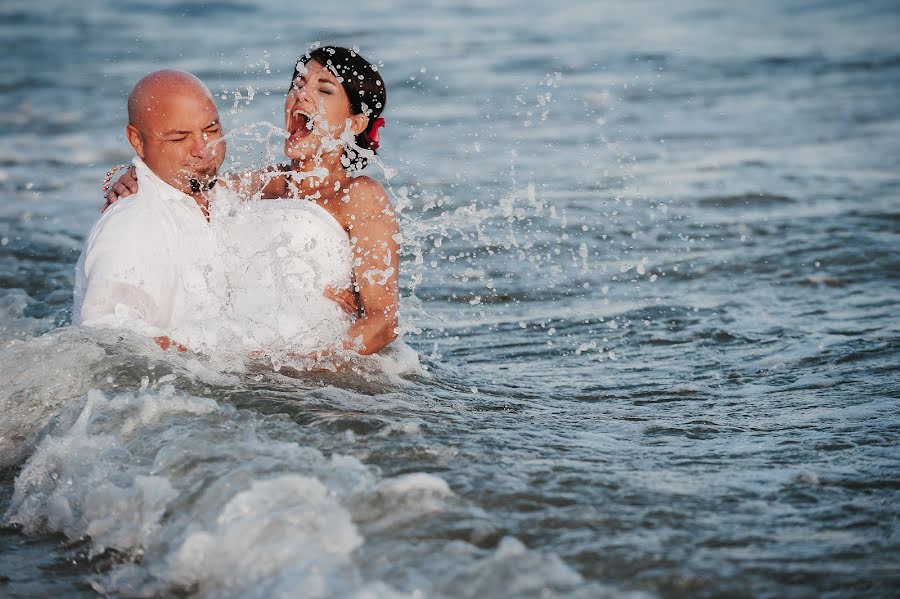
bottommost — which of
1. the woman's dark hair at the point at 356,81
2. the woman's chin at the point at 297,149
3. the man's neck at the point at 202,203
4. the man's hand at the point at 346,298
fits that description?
the man's hand at the point at 346,298

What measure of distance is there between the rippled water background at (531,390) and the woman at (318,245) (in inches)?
12.4

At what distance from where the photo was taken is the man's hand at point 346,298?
19.9 ft

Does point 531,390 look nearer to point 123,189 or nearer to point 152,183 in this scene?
point 152,183

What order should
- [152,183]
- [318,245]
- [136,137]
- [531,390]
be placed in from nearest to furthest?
[152,183], [136,137], [318,245], [531,390]

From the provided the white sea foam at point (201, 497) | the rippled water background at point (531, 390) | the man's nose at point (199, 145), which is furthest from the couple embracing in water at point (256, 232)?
the white sea foam at point (201, 497)

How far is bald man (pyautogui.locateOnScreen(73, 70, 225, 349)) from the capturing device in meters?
5.14

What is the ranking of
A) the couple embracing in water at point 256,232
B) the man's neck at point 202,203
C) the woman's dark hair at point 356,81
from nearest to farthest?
the couple embracing in water at point 256,232, the man's neck at point 202,203, the woman's dark hair at point 356,81

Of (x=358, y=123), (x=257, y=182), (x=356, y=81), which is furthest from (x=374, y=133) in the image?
(x=257, y=182)

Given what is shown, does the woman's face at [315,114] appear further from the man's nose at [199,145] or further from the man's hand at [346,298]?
the man's hand at [346,298]

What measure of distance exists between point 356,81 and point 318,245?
923 mm

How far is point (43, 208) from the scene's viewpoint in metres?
10.8

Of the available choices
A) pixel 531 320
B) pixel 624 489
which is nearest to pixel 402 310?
pixel 531 320

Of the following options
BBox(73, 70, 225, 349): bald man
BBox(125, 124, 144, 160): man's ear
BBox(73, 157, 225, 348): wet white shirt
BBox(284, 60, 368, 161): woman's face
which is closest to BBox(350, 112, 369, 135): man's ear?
BBox(284, 60, 368, 161): woman's face

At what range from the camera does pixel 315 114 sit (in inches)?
236
